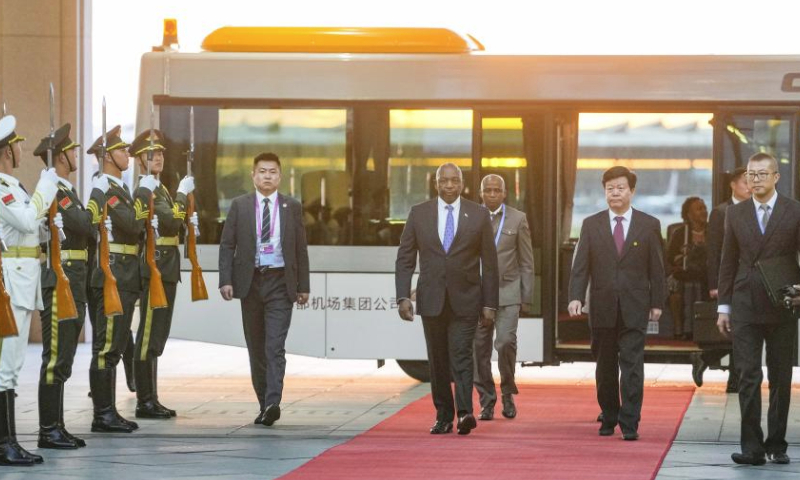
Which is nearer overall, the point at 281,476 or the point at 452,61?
the point at 281,476

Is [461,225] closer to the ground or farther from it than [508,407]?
farther from it

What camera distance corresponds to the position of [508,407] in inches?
468

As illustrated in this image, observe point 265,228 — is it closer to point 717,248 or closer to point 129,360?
point 129,360

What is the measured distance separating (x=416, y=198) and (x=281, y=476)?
Result: 521cm

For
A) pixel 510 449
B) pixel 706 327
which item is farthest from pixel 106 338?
pixel 706 327

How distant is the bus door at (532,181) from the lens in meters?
13.6

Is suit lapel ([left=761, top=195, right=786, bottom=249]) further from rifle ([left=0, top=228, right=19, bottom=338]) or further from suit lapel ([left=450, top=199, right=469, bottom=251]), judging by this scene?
rifle ([left=0, top=228, right=19, bottom=338])

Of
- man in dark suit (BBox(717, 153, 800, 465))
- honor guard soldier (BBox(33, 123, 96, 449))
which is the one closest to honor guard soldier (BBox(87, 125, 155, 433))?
honor guard soldier (BBox(33, 123, 96, 449))

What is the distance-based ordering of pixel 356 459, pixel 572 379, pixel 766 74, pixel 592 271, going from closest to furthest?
pixel 356 459 → pixel 592 271 → pixel 766 74 → pixel 572 379

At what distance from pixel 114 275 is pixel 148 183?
77cm

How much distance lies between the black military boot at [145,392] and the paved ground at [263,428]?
19 cm


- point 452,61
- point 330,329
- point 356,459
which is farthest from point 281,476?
point 452,61

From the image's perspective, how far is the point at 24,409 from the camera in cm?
1238

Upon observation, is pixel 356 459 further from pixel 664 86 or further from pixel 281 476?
pixel 664 86
